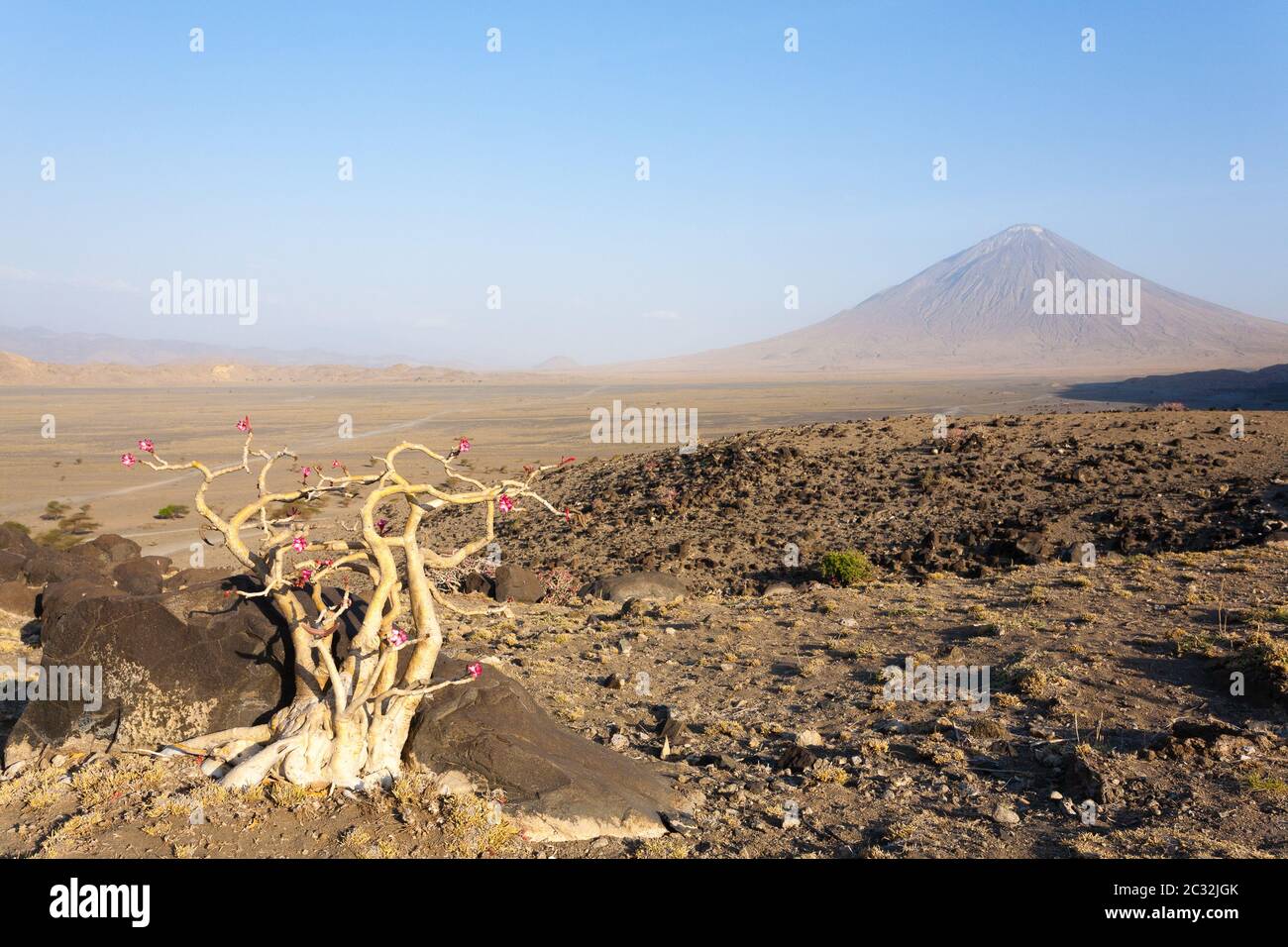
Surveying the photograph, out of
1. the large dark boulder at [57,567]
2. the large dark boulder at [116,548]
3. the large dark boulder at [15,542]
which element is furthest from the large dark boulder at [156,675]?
the large dark boulder at [116,548]

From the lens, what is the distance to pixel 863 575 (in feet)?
57.2

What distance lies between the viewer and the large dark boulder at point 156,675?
7.38 meters

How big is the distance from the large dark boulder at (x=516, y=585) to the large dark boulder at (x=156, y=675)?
9.85m

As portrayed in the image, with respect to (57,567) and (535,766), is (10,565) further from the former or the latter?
(535,766)

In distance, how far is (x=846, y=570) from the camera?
57.3ft

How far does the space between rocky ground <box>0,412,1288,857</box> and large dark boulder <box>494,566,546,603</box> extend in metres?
1.21

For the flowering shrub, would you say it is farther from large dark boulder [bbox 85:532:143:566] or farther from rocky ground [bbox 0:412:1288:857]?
large dark boulder [bbox 85:532:143:566]

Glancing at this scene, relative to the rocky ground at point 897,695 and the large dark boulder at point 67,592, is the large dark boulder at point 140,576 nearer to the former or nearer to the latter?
the large dark boulder at point 67,592

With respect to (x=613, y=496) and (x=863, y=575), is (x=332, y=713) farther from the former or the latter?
(x=613, y=496)

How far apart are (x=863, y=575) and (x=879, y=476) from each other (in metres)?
6.98

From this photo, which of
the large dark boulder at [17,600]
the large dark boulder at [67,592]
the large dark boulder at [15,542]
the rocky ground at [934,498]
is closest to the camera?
the large dark boulder at [67,592]

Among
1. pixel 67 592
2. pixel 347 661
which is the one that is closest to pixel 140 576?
pixel 67 592

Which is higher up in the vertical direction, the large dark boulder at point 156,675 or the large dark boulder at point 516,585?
the large dark boulder at point 156,675
